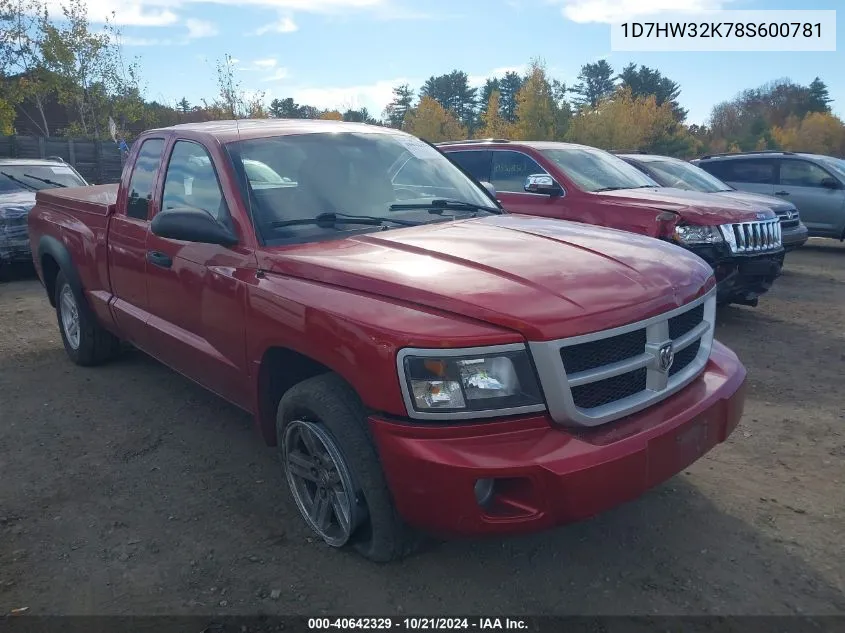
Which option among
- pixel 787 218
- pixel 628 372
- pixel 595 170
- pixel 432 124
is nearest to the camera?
pixel 628 372

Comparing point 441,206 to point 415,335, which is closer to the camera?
point 415,335

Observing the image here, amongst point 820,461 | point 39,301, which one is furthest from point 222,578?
point 39,301

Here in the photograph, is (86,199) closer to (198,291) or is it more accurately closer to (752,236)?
(198,291)

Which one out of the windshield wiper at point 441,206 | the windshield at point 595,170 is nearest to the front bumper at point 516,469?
the windshield wiper at point 441,206

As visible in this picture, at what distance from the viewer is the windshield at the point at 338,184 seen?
3273 millimetres

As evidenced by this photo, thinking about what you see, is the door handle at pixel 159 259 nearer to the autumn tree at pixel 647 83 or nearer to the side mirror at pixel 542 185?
the side mirror at pixel 542 185

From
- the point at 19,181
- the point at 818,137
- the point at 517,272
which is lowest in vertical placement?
the point at 517,272

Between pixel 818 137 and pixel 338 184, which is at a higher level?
pixel 818 137

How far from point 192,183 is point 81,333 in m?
2.33

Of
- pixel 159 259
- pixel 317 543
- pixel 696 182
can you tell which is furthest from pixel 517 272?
pixel 696 182

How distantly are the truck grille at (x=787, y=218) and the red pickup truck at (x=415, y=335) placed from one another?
6.64 m

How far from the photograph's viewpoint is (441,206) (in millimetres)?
3740

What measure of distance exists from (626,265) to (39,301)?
7.89m

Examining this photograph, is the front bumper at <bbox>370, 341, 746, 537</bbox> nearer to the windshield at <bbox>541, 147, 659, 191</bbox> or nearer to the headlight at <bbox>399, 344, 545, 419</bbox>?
the headlight at <bbox>399, 344, 545, 419</bbox>
